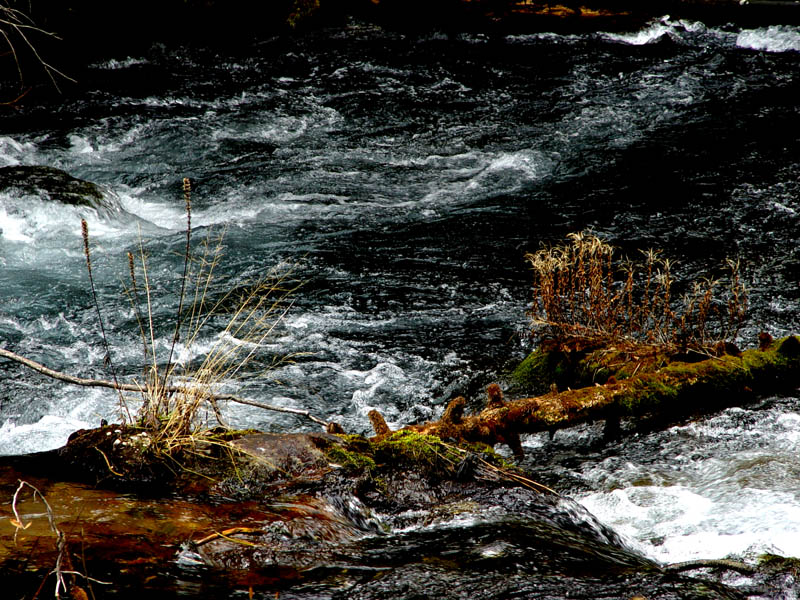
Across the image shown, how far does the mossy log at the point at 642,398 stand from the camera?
15.3 feet

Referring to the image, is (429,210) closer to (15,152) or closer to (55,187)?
(55,187)

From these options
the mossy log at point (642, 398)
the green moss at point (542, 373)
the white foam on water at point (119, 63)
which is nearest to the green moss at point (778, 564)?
the mossy log at point (642, 398)

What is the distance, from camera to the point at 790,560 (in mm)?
3260

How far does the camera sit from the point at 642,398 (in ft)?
16.6

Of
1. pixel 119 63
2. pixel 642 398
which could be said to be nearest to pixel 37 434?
pixel 642 398

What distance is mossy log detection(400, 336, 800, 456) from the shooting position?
15.3 ft

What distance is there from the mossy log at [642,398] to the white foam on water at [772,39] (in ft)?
36.5

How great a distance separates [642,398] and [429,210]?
4.97 metres

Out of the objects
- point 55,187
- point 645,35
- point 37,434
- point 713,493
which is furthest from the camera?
point 645,35

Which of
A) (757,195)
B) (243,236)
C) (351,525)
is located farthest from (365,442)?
(757,195)

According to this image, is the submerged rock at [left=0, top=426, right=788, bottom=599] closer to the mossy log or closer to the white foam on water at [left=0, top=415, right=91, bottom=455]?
the mossy log

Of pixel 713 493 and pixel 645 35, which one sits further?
pixel 645 35

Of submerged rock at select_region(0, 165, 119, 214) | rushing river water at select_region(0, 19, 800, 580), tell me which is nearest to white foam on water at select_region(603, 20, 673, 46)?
rushing river water at select_region(0, 19, 800, 580)

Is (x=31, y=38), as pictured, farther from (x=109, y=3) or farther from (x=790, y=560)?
(x=790, y=560)
